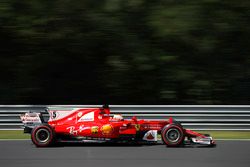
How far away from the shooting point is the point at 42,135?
413 inches

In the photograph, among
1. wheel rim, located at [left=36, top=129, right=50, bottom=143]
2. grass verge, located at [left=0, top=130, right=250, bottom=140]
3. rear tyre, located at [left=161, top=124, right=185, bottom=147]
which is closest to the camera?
rear tyre, located at [left=161, top=124, right=185, bottom=147]

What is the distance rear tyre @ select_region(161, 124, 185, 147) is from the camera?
10.4 metres

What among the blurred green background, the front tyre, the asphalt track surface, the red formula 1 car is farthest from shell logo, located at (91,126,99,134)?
the blurred green background

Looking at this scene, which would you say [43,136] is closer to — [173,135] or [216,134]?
[173,135]

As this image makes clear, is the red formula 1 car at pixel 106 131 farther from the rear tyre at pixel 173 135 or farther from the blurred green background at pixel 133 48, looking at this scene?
the blurred green background at pixel 133 48

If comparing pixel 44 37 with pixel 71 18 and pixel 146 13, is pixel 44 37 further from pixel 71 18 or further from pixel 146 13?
pixel 146 13

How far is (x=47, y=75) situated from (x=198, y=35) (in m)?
4.61

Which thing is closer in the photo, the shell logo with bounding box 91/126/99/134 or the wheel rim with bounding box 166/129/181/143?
the wheel rim with bounding box 166/129/181/143

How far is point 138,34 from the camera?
51.6 feet

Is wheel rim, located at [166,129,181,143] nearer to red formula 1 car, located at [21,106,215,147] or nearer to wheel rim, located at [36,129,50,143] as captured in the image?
red formula 1 car, located at [21,106,215,147]

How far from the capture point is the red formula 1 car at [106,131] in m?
10.4

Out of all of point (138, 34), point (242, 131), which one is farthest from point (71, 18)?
point (242, 131)

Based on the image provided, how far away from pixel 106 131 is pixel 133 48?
5421mm

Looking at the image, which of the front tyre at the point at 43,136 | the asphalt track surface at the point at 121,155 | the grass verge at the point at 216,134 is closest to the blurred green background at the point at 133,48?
the grass verge at the point at 216,134
